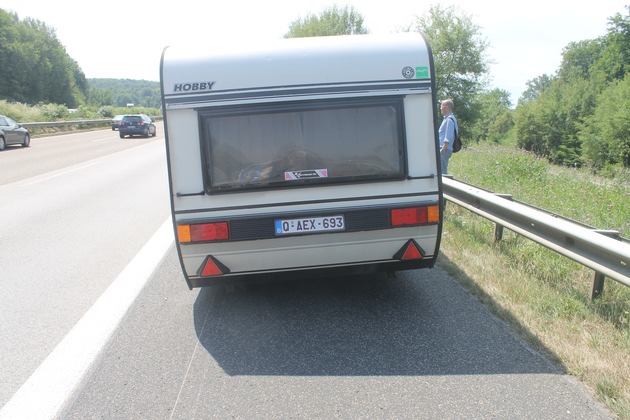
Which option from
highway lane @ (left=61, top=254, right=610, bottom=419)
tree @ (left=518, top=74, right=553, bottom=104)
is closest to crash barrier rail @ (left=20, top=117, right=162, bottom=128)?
highway lane @ (left=61, top=254, right=610, bottom=419)

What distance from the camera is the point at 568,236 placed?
15.5 feet

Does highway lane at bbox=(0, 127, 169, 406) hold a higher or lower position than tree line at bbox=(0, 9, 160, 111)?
lower

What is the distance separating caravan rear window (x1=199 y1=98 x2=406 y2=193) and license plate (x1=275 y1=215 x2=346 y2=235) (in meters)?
0.30

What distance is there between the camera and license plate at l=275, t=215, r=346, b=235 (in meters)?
4.47

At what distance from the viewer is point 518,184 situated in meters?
10.4

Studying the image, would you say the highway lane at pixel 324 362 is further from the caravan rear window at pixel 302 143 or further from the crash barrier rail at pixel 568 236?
the caravan rear window at pixel 302 143

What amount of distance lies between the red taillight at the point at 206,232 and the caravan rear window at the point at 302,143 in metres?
0.31

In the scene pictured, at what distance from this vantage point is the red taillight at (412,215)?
455 centimetres

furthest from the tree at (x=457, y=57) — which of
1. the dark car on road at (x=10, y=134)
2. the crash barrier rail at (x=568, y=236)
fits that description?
the crash barrier rail at (x=568, y=236)

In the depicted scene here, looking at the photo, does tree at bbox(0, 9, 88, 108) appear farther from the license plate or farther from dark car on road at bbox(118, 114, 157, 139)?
the license plate

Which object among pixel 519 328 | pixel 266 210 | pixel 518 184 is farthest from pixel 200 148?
pixel 518 184

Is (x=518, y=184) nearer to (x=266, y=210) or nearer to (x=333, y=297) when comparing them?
(x=333, y=297)

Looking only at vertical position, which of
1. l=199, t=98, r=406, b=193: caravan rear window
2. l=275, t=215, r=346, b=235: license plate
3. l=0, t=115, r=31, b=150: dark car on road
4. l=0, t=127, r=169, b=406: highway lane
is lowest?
l=0, t=127, r=169, b=406: highway lane

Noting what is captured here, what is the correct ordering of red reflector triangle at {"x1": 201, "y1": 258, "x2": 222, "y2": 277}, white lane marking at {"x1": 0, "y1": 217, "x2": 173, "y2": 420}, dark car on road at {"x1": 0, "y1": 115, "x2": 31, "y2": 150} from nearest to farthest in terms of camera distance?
white lane marking at {"x1": 0, "y1": 217, "x2": 173, "y2": 420}
red reflector triangle at {"x1": 201, "y1": 258, "x2": 222, "y2": 277}
dark car on road at {"x1": 0, "y1": 115, "x2": 31, "y2": 150}
